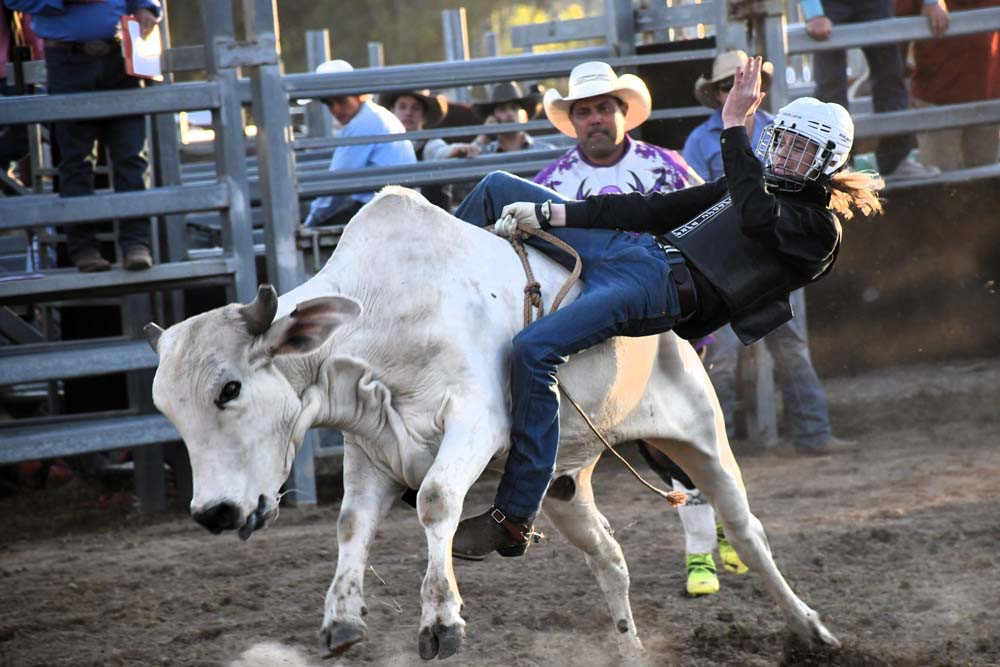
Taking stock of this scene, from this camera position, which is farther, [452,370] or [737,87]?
[737,87]

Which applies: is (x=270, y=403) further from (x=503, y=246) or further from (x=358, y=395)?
(x=503, y=246)

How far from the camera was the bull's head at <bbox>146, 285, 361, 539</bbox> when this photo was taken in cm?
372

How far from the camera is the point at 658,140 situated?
8.76 meters

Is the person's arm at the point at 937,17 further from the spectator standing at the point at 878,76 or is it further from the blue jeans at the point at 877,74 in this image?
the blue jeans at the point at 877,74

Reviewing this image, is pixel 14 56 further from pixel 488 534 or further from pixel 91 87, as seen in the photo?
pixel 488 534

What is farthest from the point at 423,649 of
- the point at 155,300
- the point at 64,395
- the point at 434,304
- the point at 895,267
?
the point at 895,267

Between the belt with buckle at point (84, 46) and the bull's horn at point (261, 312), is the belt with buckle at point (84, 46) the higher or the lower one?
the higher one

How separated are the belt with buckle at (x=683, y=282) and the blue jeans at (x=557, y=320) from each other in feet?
0.08

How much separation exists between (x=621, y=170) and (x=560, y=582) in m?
1.80

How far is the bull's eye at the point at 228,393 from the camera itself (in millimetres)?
3750

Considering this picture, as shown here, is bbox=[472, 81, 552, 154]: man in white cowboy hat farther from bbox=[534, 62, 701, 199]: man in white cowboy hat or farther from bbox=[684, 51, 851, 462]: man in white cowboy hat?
bbox=[534, 62, 701, 199]: man in white cowboy hat

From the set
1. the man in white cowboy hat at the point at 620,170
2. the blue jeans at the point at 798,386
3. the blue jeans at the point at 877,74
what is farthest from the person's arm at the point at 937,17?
the man in white cowboy hat at the point at 620,170

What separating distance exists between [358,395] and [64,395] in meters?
5.03

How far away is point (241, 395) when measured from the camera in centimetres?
380
